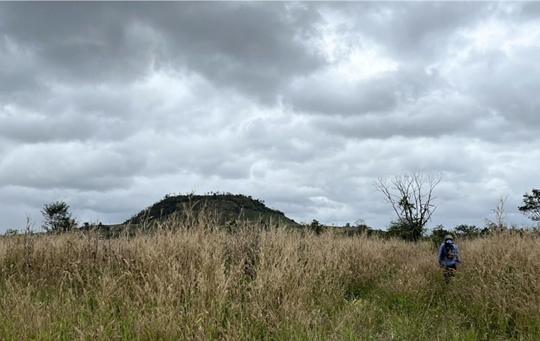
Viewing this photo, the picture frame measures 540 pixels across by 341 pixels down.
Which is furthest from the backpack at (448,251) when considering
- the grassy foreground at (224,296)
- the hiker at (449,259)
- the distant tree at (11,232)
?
the distant tree at (11,232)

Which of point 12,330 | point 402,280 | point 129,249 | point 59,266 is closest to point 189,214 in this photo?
point 129,249

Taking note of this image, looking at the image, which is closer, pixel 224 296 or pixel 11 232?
pixel 224 296

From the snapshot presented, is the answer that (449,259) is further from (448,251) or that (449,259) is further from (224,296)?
(224,296)

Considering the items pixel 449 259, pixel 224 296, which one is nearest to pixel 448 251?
pixel 449 259

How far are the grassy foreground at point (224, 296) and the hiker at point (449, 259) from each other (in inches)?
25.8

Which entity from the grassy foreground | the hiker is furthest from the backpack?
the grassy foreground

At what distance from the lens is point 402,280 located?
437 inches

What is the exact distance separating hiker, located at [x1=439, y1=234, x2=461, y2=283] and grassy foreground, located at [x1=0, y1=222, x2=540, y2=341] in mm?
657

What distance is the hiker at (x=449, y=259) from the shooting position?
1256cm

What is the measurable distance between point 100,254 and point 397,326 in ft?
19.9

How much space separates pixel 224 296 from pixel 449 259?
8733 millimetres

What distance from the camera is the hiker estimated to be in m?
12.6

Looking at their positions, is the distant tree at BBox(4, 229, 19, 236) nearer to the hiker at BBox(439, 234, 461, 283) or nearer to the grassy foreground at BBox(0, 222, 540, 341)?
the grassy foreground at BBox(0, 222, 540, 341)

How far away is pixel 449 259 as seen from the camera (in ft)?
41.8
